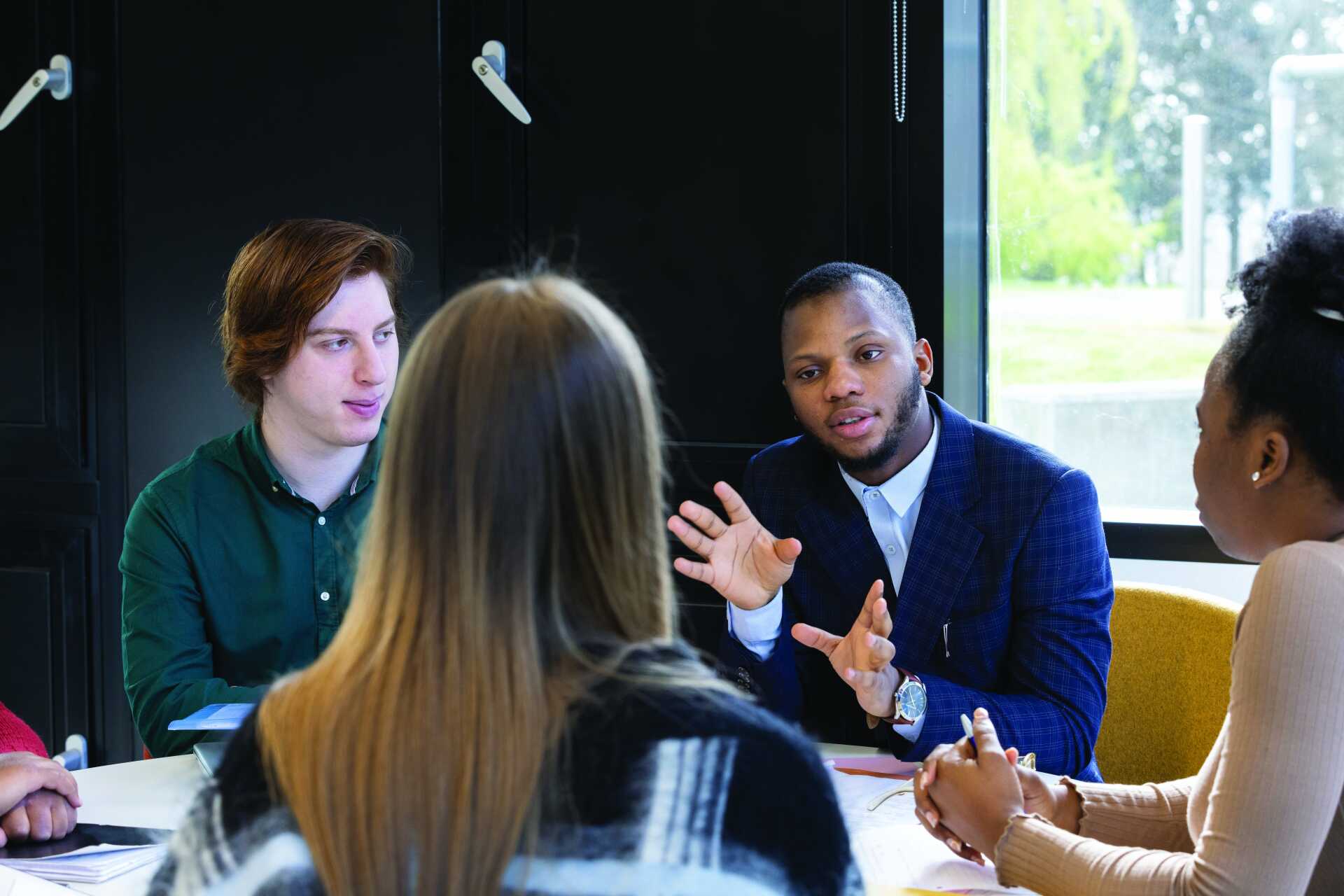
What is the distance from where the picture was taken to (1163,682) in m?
1.88

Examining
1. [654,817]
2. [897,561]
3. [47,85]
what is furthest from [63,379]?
[654,817]

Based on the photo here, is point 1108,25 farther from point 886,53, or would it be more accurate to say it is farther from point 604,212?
point 604,212

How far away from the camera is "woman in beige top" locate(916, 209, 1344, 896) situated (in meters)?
1.05

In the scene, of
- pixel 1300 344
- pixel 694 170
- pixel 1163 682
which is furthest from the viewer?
pixel 694 170

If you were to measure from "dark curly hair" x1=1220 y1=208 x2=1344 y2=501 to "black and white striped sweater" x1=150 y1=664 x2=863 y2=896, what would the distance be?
25.2 inches

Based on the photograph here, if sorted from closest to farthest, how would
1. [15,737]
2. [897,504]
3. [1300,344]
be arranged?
[1300,344]
[15,737]
[897,504]

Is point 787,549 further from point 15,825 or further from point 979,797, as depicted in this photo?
point 15,825

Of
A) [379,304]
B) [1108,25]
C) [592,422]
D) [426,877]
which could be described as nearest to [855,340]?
[379,304]

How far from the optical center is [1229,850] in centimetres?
107

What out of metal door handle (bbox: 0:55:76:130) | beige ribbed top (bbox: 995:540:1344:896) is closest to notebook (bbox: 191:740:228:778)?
beige ribbed top (bbox: 995:540:1344:896)

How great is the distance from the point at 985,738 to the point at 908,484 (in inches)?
26.6

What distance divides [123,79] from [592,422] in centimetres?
264

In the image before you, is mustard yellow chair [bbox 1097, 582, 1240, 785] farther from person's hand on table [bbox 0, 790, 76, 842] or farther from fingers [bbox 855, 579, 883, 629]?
person's hand on table [bbox 0, 790, 76, 842]

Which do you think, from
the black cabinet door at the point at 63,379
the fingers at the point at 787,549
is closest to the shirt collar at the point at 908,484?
the fingers at the point at 787,549
